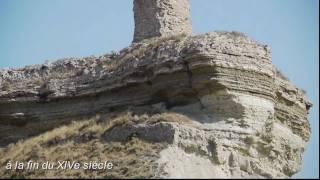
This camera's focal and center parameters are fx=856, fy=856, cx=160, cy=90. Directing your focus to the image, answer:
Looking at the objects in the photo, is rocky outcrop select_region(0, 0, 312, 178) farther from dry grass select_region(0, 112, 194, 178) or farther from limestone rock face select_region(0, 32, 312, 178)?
dry grass select_region(0, 112, 194, 178)

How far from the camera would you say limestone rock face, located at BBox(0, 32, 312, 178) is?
86.7ft

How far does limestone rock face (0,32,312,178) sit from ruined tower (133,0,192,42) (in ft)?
3.80

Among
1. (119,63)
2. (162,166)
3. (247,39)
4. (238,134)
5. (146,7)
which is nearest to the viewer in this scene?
(162,166)

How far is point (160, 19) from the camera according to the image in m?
33.5

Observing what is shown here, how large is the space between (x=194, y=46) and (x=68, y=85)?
6.04m

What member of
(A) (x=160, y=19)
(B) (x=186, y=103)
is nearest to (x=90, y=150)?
(B) (x=186, y=103)

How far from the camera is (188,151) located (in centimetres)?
2611

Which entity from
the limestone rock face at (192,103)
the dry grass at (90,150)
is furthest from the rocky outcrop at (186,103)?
the dry grass at (90,150)

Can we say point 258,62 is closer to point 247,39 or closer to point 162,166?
point 247,39

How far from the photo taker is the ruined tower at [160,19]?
33.4m

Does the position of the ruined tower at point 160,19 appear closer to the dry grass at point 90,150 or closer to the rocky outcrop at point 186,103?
the rocky outcrop at point 186,103

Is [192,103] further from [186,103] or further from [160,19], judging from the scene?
[160,19]

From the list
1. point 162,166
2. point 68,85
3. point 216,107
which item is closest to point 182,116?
point 216,107

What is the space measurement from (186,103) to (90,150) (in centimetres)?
381
